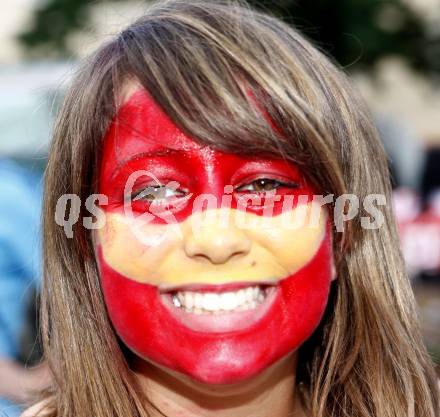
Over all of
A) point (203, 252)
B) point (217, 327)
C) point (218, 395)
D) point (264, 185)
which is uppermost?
point (264, 185)

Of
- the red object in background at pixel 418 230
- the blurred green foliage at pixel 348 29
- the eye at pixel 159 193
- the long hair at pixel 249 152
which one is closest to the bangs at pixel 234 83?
the long hair at pixel 249 152

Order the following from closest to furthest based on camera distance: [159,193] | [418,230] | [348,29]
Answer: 1. [159,193]
2. [418,230]
3. [348,29]

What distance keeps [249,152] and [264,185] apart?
0.09m

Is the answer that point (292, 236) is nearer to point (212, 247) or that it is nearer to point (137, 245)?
point (212, 247)

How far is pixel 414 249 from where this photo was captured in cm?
633

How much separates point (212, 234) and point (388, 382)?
554 mm

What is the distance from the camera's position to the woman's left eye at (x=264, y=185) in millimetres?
1481

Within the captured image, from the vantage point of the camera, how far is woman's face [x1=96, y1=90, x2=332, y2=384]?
142 cm

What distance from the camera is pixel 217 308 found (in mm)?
1446

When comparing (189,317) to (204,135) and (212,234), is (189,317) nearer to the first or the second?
(212,234)

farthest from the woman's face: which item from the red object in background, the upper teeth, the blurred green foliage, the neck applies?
the blurred green foliage

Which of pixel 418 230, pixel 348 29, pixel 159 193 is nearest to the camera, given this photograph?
pixel 159 193

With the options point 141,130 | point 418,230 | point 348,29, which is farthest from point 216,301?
point 348,29

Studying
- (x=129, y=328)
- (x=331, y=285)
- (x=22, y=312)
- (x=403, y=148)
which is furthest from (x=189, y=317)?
(x=403, y=148)
